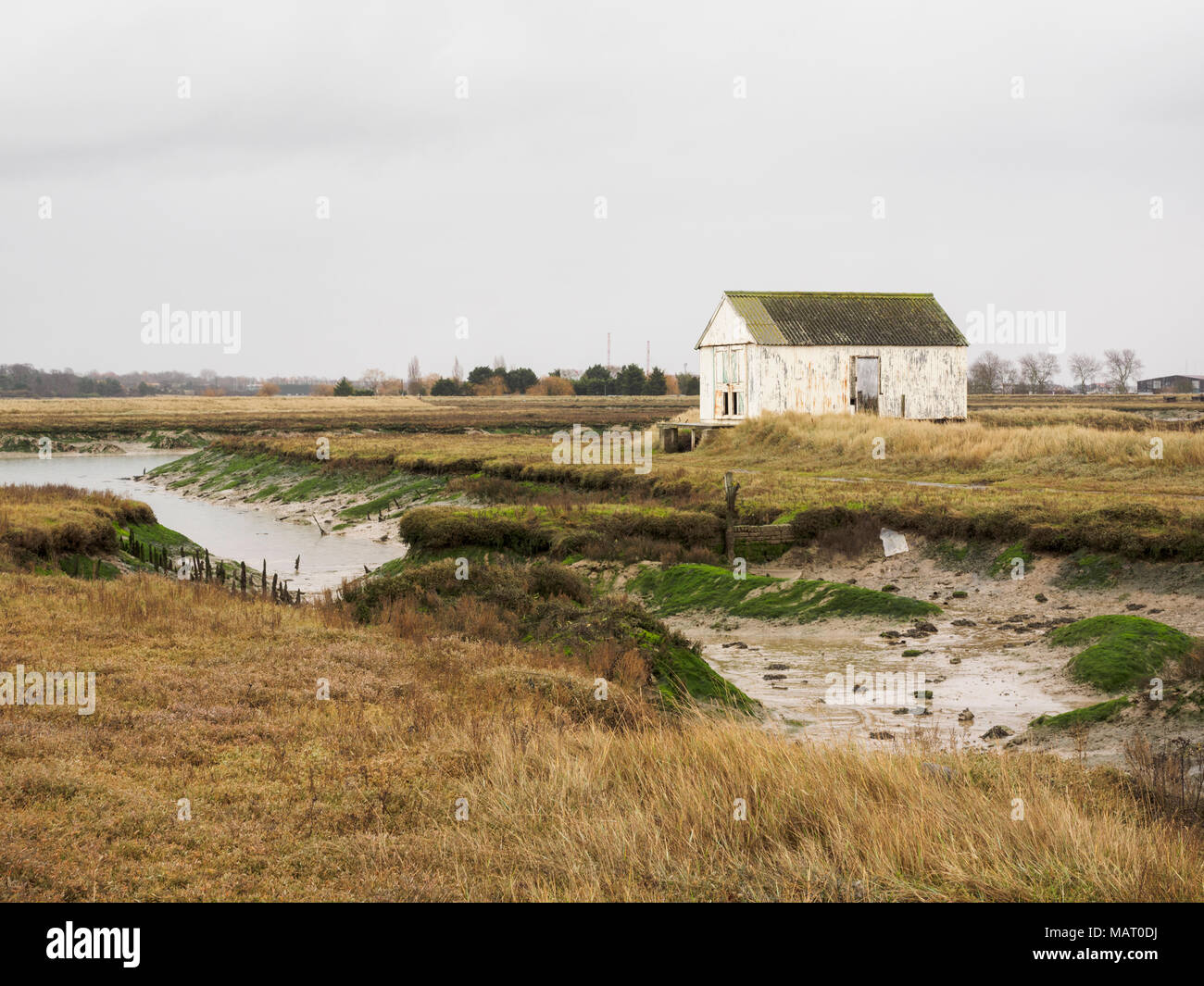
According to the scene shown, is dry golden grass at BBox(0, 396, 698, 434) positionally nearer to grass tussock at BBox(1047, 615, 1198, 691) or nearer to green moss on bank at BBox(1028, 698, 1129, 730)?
grass tussock at BBox(1047, 615, 1198, 691)

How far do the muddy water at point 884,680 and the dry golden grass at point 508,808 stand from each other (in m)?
2.73

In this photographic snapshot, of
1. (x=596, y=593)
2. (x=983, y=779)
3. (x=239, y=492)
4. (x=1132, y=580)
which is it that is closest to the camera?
(x=983, y=779)

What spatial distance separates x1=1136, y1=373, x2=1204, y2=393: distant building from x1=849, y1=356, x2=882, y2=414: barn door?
Result: 12893cm

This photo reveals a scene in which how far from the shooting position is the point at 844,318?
46906mm

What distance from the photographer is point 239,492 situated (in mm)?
51844

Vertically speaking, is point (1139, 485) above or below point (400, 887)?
above

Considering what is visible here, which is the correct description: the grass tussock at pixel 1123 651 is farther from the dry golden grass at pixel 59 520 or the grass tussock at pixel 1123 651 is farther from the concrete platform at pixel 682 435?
the concrete platform at pixel 682 435

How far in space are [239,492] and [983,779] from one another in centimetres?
4836

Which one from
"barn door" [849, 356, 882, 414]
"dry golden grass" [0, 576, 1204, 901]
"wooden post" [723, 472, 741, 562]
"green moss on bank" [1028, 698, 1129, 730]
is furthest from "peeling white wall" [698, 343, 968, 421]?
"dry golden grass" [0, 576, 1204, 901]

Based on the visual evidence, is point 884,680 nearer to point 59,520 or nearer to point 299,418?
point 59,520

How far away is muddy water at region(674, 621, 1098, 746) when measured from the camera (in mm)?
13023

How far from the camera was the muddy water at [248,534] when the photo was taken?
3023 centimetres
